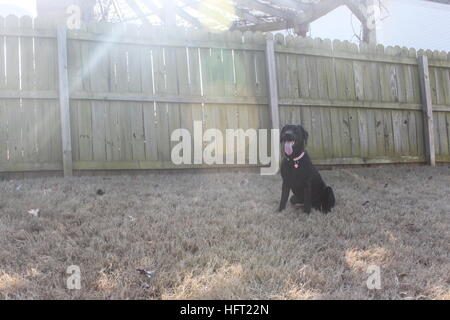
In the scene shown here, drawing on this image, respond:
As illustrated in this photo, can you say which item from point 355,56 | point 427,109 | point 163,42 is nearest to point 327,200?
point 163,42

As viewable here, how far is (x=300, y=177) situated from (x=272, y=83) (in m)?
2.66

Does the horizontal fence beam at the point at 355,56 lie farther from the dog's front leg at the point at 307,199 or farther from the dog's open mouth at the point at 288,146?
the dog's front leg at the point at 307,199

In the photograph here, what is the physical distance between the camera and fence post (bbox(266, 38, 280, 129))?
650 cm

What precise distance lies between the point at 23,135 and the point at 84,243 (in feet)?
9.60

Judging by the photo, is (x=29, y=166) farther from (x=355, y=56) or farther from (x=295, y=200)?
(x=355, y=56)

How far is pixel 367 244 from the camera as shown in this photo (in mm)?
3516

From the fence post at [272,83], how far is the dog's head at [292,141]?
2136 mm

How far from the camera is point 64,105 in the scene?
5586mm

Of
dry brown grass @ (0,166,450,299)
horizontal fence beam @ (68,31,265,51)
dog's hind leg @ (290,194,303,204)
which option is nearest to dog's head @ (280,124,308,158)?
dog's hind leg @ (290,194,303,204)

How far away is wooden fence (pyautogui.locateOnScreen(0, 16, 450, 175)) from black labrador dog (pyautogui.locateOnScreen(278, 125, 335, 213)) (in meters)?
2.21
